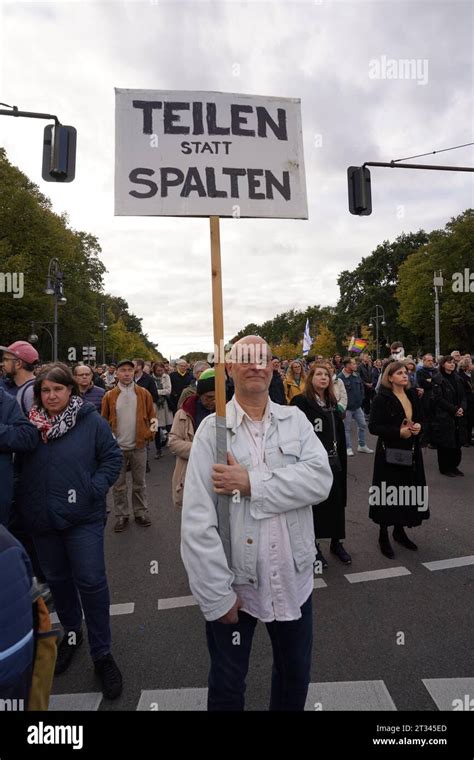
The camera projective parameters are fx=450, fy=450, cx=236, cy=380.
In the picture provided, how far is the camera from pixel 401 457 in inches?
173

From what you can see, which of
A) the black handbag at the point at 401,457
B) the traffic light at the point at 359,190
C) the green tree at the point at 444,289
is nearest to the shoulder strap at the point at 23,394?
the black handbag at the point at 401,457

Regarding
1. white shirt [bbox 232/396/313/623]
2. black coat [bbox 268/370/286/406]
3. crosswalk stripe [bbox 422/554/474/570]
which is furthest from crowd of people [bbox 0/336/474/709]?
black coat [bbox 268/370/286/406]

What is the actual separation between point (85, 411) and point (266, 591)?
1625 millimetres

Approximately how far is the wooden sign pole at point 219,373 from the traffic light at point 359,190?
298 inches

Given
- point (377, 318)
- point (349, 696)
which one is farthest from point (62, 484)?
point (377, 318)

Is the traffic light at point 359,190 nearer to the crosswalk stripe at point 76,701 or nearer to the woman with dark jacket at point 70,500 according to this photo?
the woman with dark jacket at point 70,500

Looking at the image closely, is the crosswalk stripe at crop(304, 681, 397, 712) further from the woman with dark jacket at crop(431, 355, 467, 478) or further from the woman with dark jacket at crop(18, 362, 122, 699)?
the woman with dark jacket at crop(431, 355, 467, 478)

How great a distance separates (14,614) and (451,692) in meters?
2.35

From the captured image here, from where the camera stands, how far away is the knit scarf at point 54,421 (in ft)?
8.93

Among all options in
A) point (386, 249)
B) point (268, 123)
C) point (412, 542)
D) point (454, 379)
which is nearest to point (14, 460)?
point (268, 123)

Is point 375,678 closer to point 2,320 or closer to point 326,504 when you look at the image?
point 326,504

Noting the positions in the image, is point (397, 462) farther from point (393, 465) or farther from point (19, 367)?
point (19, 367)

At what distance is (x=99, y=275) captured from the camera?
49.2 m

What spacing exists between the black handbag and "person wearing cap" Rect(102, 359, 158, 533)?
2712 millimetres
